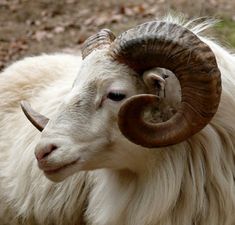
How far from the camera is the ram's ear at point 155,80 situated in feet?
13.7

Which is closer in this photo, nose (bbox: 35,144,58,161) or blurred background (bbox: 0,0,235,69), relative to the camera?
nose (bbox: 35,144,58,161)

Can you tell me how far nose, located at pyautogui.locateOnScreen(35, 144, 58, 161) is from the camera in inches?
162

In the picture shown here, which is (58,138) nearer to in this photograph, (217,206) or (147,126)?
(147,126)

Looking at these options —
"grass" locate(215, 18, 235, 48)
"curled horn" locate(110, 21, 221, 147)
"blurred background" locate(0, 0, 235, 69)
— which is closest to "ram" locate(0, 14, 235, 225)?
"curled horn" locate(110, 21, 221, 147)

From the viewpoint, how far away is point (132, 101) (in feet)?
12.9

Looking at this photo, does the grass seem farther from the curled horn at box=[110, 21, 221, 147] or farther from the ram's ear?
the curled horn at box=[110, 21, 221, 147]

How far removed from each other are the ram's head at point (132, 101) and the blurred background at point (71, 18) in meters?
5.26

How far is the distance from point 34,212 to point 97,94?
1.67 meters

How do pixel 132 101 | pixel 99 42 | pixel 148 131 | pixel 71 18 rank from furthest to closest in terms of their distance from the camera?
pixel 71 18
pixel 99 42
pixel 148 131
pixel 132 101

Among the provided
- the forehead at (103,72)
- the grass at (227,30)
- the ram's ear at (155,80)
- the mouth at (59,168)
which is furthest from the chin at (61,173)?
the grass at (227,30)

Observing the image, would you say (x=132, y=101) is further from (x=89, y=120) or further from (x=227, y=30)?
(x=227, y=30)

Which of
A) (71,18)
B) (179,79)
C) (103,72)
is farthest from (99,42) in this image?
(71,18)

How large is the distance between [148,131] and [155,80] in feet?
1.06

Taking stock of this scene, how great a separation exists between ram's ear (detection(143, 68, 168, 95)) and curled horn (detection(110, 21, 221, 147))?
0.06m
